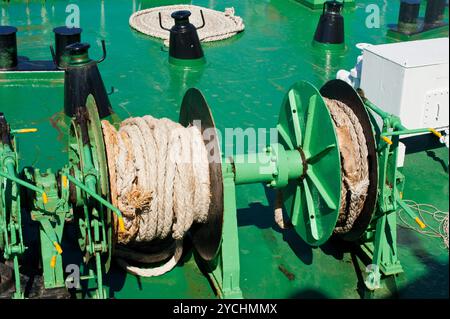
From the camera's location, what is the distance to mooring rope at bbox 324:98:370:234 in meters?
4.35

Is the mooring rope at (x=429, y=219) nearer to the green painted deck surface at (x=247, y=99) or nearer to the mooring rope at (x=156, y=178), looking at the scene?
the green painted deck surface at (x=247, y=99)

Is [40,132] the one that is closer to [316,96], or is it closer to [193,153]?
[193,153]

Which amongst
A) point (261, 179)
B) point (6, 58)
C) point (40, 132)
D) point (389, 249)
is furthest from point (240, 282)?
point (6, 58)

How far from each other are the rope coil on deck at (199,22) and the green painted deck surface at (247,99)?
13 cm

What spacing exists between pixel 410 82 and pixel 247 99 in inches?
81.6

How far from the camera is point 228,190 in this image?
434 centimetres

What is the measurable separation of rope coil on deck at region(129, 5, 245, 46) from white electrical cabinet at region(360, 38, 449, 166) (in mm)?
3236

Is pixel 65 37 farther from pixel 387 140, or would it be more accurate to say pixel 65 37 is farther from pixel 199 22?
pixel 387 140

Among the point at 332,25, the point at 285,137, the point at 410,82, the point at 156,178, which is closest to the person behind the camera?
the point at 156,178

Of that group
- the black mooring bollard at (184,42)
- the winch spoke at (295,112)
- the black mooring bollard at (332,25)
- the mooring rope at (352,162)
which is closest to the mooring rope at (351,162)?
the mooring rope at (352,162)

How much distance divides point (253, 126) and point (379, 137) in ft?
7.71

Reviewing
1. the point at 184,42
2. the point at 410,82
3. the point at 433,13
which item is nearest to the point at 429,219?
the point at 410,82

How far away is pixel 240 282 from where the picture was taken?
4668 mm

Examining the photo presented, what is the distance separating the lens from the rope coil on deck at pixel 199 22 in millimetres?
8891
